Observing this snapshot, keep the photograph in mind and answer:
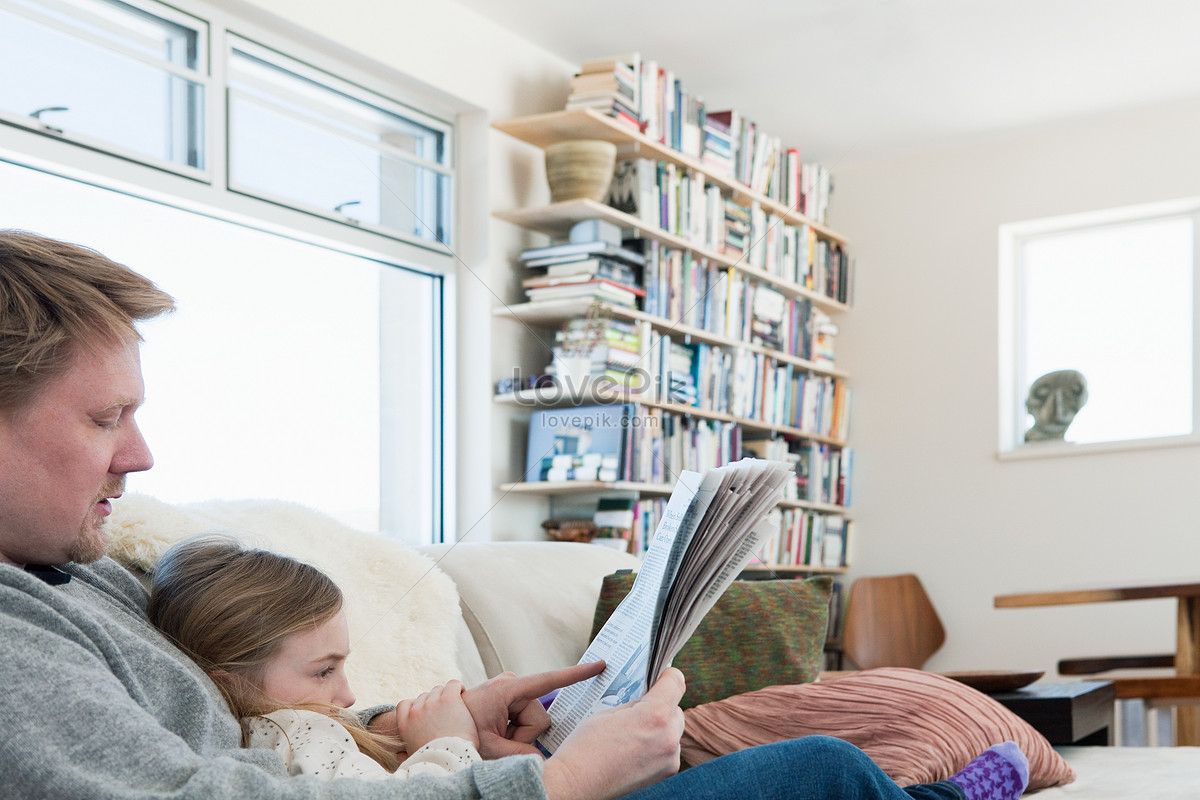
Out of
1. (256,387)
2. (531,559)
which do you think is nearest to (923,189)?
(256,387)

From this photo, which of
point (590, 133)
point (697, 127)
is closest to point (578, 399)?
point (590, 133)

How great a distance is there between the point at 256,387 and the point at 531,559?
156 centimetres

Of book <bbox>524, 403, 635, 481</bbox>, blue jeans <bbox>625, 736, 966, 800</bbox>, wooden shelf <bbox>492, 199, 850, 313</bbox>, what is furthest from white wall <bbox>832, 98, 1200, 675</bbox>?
blue jeans <bbox>625, 736, 966, 800</bbox>

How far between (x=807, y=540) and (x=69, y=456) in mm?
4170

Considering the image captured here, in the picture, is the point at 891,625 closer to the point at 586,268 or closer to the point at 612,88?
the point at 586,268

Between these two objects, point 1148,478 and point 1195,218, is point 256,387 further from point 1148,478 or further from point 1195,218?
point 1195,218

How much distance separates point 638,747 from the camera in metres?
0.86

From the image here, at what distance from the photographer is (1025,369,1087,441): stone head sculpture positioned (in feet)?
15.5

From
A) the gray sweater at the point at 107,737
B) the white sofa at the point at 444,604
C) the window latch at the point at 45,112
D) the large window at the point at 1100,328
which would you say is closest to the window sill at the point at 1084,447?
the large window at the point at 1100,328

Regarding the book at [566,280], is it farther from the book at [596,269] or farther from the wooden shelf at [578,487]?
the wooden shelf at [578,487]

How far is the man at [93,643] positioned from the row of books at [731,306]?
118 inches

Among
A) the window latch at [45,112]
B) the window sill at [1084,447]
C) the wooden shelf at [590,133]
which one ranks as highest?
the wooden shelf at [590,133]

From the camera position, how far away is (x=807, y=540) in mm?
4766

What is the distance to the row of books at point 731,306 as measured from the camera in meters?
3.93
